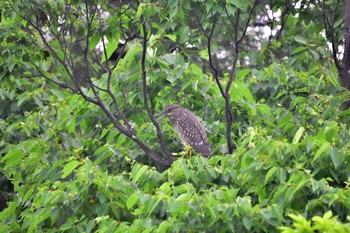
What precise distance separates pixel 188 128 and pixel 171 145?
32.4 inches

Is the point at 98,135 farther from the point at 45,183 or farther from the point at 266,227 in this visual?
the point at 266,227

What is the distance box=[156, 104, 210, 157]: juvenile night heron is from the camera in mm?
10227

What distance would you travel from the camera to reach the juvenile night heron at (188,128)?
10.2 metres

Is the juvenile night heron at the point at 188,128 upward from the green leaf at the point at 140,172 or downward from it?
upward

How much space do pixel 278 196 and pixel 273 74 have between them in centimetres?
428

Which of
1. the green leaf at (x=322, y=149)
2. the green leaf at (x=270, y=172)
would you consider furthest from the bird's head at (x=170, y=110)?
the green leaf at (x=322, y=149)

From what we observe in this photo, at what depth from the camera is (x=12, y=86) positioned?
11.3m

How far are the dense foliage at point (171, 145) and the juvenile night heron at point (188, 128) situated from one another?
15 cm

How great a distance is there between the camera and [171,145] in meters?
9.82

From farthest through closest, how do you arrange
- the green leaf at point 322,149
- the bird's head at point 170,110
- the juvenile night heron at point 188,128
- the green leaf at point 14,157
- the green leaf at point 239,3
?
the bird's head at point 170,110, the juvenile night heron at point 188,128, the green leaf at point 14,157, the green leaf at point 239,3, the green leaf at point 322,149

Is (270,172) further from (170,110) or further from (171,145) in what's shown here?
(170,110)

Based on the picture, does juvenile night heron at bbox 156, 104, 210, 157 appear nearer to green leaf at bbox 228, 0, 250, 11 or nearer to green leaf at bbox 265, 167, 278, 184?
green leaf at bbox 228, 0, 250, 11

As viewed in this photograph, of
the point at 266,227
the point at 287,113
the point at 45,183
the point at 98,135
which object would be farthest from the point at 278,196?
the point at 98,135

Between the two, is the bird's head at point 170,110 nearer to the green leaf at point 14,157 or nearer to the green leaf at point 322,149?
the green leaf at point 14,157
